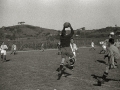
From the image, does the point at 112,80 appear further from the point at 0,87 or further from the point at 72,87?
the point at 0,87

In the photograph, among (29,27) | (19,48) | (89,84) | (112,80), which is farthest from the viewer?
(29,27)

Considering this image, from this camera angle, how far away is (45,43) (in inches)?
2040

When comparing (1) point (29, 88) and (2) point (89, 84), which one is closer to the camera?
(1) point (29, 88)

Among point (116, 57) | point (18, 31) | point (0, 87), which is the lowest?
point (0, 87)

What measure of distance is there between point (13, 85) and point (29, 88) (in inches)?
37.4

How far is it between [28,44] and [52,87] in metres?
43.9

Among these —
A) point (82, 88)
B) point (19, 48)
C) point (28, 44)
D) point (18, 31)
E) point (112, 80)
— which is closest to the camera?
point (82, 88)

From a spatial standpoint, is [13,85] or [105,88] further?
[13,85]

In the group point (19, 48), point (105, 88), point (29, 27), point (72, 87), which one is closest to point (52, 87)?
point (72, 87)

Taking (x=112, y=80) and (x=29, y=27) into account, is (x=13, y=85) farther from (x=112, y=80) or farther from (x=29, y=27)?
(x=29, y=27)

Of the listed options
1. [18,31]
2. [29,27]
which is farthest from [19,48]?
[29,27]

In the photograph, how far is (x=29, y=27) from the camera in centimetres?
11562

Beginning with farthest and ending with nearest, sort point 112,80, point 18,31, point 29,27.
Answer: point 29,27, point 18,31, point 112,80

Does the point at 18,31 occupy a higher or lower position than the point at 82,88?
higher
